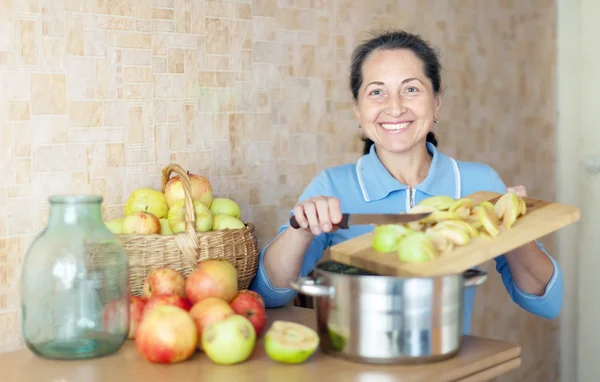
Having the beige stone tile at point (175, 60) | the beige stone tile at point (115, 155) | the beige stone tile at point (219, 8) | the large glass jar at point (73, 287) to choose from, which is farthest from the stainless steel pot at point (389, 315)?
the beige stone tile at point (219, 8)

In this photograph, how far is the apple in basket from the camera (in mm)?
1533

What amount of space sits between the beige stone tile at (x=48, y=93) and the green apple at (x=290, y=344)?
0.73m

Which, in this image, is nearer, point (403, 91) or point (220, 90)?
point (403, 91)

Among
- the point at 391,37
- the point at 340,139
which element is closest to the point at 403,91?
the point at 391,37

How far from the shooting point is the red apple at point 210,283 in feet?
4.24

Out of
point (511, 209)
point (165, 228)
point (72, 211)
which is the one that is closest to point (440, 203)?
point (511, 209)

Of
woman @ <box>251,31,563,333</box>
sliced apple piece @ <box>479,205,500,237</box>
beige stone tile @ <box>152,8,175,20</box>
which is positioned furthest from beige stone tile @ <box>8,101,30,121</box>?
sliced apple piece @ <box>479,205,500,237</box>

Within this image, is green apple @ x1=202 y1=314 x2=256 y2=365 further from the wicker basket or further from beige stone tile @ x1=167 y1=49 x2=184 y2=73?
beige stone tile @ x1=167 y1=49 x2=184 y2=73

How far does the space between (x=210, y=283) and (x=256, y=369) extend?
0.69 ft

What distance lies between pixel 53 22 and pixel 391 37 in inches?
30.0

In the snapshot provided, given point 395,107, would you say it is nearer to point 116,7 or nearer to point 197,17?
point 197,17

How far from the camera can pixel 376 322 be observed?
1.08 m

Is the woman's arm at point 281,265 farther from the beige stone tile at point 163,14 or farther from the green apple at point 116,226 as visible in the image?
the beige stone tile at point 163,14

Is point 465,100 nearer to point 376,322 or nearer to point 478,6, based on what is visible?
point 478,6
